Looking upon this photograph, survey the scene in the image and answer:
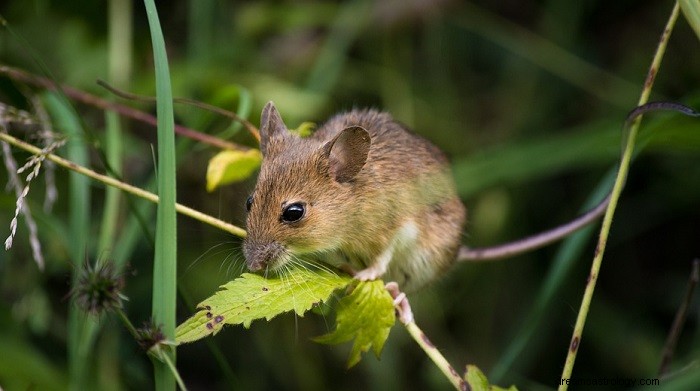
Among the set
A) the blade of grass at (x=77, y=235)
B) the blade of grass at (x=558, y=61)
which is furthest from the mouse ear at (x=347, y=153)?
the blade of grass at (x=558, y=61)

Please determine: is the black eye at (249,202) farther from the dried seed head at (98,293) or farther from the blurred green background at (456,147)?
the blurred green background at (456,147)

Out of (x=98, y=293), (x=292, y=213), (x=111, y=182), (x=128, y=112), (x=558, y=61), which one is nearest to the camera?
(x=98, y=293)

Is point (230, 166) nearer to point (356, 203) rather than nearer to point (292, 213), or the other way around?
point (292, 213)

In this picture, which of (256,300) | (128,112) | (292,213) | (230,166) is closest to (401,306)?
(292,213)

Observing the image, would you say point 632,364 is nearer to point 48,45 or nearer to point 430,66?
point 430,66

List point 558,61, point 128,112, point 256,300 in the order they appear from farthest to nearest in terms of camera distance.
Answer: point 558,61
point 128,112
point 256,300

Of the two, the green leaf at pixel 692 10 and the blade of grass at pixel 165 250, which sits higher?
the green leaf at pixel 692 10
